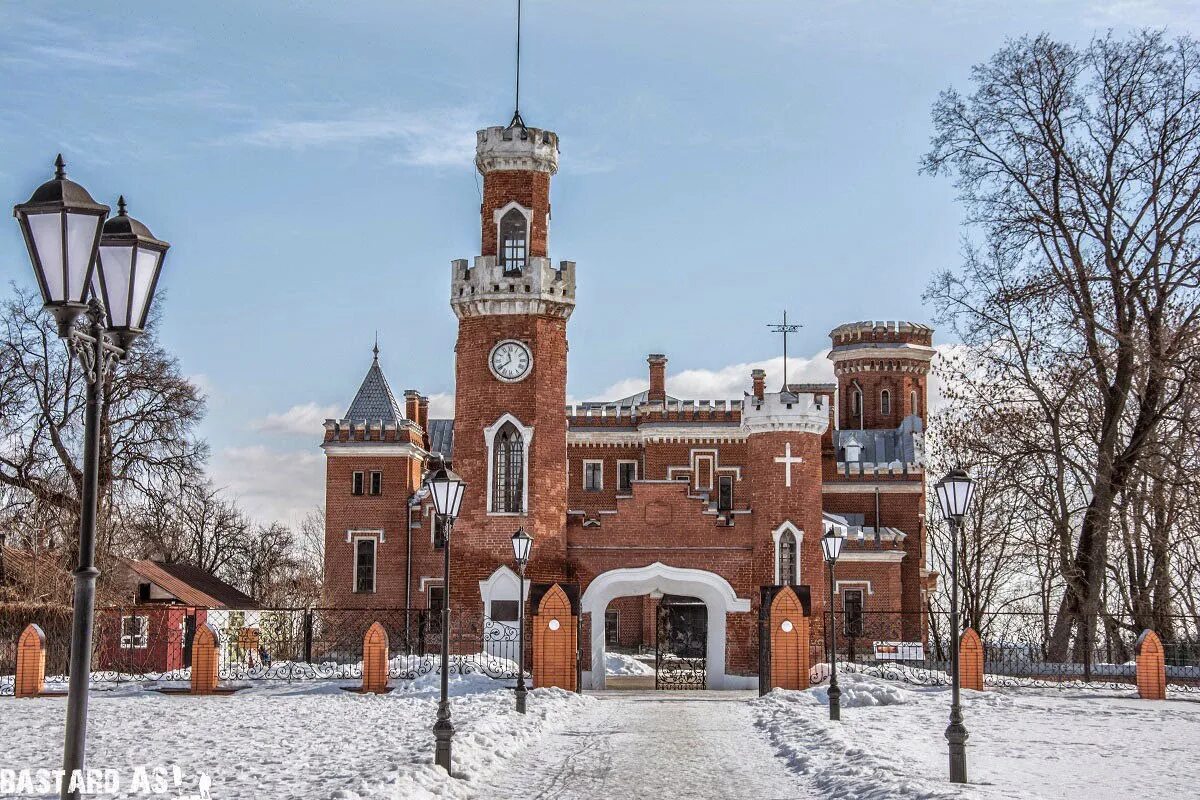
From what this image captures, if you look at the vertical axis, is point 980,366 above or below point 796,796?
above

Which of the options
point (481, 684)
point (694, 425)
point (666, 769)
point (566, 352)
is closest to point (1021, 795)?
point (666, 769)

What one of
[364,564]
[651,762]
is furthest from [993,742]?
[364,564]

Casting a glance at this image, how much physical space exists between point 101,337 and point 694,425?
39.9m

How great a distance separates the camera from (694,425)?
4684 centimetres

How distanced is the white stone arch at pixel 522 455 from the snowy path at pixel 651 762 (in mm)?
10696

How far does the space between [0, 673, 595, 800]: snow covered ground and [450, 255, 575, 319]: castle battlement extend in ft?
33.0

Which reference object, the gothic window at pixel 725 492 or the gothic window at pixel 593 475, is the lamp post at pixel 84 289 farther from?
the gothic window at pixel 593 475

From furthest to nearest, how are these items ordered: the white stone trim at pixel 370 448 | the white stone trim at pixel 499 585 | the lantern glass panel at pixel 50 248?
the white stone trim at pixel 370 448 → the white stone trim at pixel 499 585 → the lantern glass panel at pixel 50 248

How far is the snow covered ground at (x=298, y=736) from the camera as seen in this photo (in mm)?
12500

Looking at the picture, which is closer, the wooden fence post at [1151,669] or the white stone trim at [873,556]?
the wooden fence post at [1151,669]

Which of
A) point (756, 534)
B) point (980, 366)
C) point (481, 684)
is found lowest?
point (481, 684)

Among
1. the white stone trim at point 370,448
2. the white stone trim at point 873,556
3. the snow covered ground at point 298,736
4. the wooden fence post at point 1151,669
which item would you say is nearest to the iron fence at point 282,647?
the snow covered ground at point 298,736

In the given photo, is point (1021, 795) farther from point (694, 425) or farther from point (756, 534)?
point (694, 425)

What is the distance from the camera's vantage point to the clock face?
3253 cm
